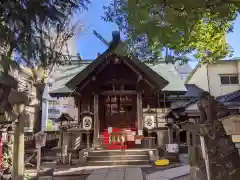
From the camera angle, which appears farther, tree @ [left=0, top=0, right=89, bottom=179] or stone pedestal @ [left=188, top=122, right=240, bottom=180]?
tree @ [left=0, top=0, right=89, bottom=179]

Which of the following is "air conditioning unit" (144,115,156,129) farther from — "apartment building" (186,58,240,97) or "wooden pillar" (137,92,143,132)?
"apartment building" (186,58,240,97)

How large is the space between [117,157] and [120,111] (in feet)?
15.3

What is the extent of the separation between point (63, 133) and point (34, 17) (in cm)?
707

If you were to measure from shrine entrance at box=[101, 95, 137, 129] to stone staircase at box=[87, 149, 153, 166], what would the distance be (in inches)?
143

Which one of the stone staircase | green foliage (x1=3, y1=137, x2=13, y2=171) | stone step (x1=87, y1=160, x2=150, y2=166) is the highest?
green foliage (x1=3, y1=137, x2=13, y2=171)

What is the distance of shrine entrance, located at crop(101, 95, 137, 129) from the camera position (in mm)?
13781

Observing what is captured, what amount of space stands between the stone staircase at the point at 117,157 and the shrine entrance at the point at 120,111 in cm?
363

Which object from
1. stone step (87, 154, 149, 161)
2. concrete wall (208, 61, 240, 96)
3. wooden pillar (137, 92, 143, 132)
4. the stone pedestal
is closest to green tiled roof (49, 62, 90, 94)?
wooden pillar (137, 92, 143, 132)

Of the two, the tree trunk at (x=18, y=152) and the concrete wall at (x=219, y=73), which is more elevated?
the concrete wall at (x=219, y=73)

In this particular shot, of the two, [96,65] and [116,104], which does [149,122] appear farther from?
[96,65]

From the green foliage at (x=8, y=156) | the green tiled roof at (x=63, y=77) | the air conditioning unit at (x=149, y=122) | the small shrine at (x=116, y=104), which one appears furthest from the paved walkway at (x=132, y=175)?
the green tiled roof at (x=63, y=77)

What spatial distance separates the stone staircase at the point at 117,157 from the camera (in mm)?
9399

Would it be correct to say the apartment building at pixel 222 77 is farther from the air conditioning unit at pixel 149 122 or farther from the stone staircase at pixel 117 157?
the stone staircase at pixel 117 157

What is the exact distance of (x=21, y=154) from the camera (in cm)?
416
